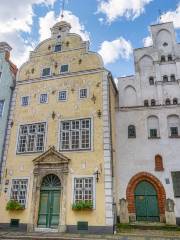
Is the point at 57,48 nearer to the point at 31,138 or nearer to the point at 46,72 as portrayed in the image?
the point at 46,72

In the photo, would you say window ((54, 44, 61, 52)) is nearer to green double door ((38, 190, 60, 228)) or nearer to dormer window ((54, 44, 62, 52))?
dormer window ((54, 44, 62, 52))

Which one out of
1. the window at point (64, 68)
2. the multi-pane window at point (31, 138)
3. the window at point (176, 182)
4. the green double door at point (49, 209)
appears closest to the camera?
the green double door at point (49, 209)

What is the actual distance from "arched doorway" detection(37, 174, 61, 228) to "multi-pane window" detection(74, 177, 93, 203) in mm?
1215

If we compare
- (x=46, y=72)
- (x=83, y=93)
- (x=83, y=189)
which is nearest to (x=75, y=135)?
(x=83, y=93)

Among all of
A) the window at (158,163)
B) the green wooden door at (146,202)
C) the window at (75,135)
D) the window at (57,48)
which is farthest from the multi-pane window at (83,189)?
the window at (57,48)

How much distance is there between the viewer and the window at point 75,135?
14484 mm

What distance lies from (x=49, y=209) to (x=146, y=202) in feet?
20.6

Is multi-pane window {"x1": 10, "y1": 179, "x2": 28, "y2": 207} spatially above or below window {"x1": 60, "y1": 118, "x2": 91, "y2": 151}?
below

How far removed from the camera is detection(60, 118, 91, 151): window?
1448 cm

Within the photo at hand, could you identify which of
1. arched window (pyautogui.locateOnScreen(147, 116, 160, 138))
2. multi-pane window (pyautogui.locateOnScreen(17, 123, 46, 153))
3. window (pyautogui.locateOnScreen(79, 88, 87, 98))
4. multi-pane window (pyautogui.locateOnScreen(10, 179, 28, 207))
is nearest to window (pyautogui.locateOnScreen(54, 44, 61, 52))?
window (pyautogui.locateOnScreen(79, 88, 87, 98))

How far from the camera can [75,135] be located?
1488 centimetres

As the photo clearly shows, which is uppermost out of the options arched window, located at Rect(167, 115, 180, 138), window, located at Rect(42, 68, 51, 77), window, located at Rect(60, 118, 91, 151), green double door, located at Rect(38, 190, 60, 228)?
window, located at Rect(42, 68, 51, 77)

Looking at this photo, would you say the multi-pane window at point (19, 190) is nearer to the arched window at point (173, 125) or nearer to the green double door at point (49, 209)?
the green double door at point (49, 209)

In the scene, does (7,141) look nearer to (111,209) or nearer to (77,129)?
(77,129)
